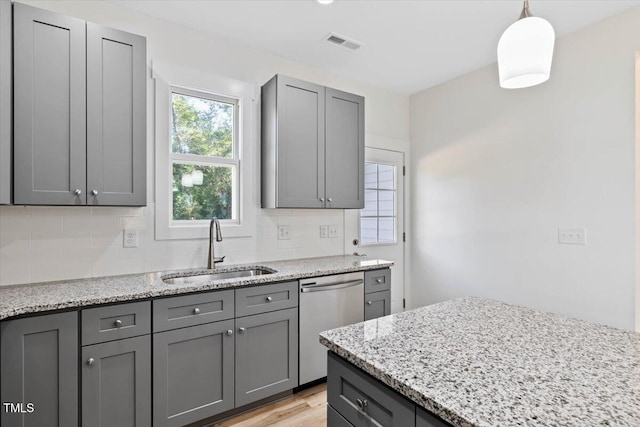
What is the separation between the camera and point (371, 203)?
374 cm

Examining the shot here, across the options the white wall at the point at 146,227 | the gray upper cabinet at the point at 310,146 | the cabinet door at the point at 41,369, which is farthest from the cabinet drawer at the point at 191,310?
the gray upper cabinet at the point at 310,146

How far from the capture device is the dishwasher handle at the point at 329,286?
2.43m

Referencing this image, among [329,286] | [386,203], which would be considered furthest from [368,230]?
[329,286]

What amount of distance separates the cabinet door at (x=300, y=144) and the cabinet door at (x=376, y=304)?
89 centimetres

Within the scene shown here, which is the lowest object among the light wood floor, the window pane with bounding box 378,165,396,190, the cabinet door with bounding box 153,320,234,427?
the light wood floor

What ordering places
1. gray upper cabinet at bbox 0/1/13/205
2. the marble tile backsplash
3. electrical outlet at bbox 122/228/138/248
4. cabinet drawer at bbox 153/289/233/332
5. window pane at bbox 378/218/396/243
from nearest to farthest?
1. gray upper cabinet at bbox 0/1/13/205
2. cabinet drawer at bbox 153/289/233/332
3. the marble tile backsplash
4. electrical outlet at bbox 122/228/138/248
5. window pane at bbox 378/218/396/243

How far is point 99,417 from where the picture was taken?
5.64ft

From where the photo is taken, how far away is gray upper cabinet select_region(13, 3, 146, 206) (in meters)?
1.77

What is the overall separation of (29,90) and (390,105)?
10.7 ft

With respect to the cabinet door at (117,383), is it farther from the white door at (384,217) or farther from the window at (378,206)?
the window at (378,206)

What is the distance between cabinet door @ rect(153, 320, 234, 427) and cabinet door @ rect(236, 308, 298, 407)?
0.24 feet

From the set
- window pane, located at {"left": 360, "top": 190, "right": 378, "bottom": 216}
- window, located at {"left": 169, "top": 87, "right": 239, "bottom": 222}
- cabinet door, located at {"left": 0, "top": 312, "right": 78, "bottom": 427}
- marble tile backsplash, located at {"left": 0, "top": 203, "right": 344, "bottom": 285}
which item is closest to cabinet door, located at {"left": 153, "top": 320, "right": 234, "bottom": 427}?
cabinet door, located at {"left": 0, "top": 312, "right": 78, "bottom": 427}

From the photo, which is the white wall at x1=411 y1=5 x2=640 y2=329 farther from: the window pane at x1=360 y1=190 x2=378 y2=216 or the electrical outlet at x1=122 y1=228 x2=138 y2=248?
the electrical outlet at x1=122 y1=228 x2=138 y2=248

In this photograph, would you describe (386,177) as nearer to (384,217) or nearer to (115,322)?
(384,217)
